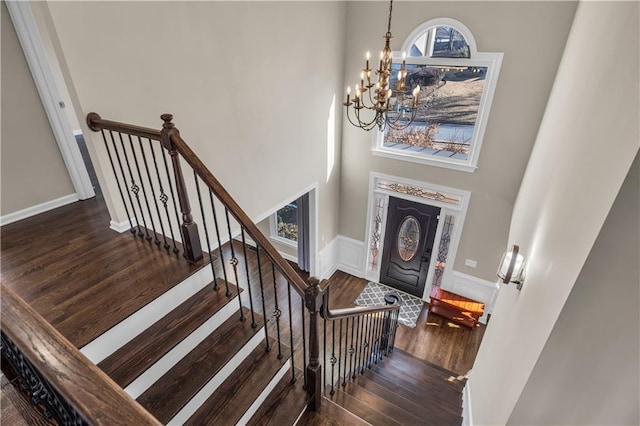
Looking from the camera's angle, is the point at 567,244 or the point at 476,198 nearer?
the point at 567,244

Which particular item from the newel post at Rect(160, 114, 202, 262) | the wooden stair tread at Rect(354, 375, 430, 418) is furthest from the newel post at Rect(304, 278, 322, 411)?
the wooden stair tread at Rect(354, 375, 430, 418)

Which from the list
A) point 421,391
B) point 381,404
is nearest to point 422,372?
point 421,391

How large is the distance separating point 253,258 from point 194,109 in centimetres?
377

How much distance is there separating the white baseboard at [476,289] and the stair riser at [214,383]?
4306mm

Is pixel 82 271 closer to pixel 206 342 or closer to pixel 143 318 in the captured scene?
pixel 143 318

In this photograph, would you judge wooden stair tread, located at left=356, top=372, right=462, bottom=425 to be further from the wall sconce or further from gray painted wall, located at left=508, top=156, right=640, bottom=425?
gray painted wall, located at left=508, top=156, right=640, bottom=425

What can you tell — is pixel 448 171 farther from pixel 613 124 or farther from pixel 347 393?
pixel 613 124

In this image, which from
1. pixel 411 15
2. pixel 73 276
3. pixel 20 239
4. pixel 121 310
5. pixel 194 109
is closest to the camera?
pixel 121 310

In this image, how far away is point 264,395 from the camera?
7.03 feet

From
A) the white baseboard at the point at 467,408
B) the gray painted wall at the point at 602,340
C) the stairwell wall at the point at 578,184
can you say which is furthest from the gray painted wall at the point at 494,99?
the gray painted wall at the point at 602,340

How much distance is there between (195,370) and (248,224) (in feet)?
3.26

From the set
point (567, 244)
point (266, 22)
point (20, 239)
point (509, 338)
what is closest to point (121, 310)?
point (20, 239)

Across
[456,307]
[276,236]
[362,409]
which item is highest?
[362,409]

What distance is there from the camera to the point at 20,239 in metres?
2.68
